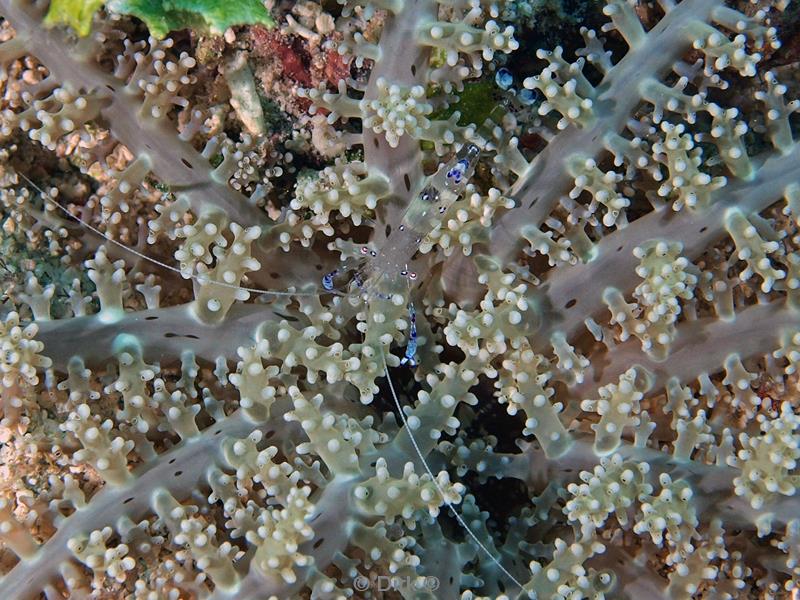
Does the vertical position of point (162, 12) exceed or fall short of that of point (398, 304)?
it exceeds it

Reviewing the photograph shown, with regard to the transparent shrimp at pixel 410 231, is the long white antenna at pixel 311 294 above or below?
below

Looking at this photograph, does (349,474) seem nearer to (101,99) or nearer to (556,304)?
(556,304)

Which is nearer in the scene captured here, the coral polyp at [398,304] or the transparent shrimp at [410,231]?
the coral polyp at [398,304]

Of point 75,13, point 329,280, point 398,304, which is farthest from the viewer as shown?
point 329,280

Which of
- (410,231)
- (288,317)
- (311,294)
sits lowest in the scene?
(288,317)

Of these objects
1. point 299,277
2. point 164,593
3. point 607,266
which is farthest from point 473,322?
point 164,593

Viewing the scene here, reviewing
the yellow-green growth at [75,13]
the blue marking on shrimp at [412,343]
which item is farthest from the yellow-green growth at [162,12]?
the blue marking on shrimp at [412,343]

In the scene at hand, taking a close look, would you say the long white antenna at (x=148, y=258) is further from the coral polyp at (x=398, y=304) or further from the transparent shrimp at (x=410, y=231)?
the transparent shrimp at (x=410, y=231)

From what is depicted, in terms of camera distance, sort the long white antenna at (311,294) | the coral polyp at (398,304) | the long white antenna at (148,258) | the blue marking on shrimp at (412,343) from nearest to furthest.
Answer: the coral polyp at (398,304)
the long white antenna at (311,294)
the long white antenna at (148,258)
the blue marking on shrimp at (412,343)

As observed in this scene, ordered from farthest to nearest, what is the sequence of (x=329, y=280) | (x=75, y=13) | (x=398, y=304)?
(x=329, y=280) < (x=398, y=304) < (x=75, y=13)

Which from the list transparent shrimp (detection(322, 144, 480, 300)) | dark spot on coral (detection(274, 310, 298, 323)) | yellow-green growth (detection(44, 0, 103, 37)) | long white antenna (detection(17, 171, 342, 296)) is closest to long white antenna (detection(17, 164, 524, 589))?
long white antenna (detection(17, 171, 342, 296))

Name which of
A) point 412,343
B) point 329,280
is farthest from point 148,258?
point 412,343

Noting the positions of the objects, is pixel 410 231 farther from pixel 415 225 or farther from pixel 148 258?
pixel 148 258
